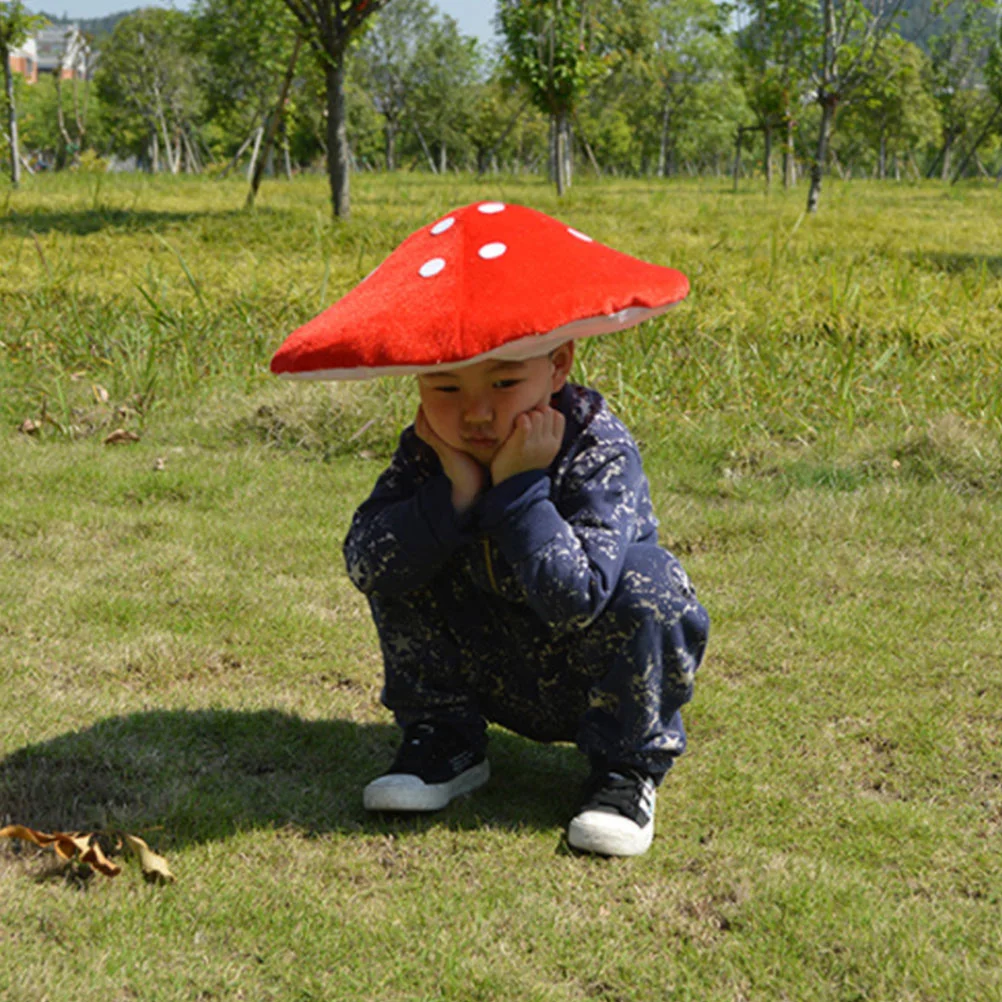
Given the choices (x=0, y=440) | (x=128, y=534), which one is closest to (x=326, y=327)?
(x=128, y=534)

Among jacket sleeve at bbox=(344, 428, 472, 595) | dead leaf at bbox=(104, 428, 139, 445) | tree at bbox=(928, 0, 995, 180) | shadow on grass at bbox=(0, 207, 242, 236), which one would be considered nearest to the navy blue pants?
jacket sleeve at bbox=(344, 428, 472, 595)

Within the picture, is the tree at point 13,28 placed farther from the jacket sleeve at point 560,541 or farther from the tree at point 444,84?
the tree at point 444,84

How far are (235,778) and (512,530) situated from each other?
2.94 ft

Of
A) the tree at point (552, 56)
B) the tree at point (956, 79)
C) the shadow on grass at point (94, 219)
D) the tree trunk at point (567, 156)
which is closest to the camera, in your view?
the shadow on grass at point (94, 219)

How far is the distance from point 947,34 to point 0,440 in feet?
196

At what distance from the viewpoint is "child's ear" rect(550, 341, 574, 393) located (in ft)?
7.43

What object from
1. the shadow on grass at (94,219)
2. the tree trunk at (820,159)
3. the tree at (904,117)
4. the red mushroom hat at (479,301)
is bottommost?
the red mushroom hat at (479,301)

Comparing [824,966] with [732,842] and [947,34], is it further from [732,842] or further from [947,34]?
[947,34]

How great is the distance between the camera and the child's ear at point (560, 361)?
7.43ft

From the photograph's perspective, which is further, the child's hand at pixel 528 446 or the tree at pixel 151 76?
the tree at pixel 151 76

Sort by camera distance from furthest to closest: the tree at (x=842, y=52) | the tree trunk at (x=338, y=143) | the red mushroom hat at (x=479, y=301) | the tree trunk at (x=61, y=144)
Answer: the tree trunk at (x=61, y=144)
the tree at (x=842, y=52)
the tree trunk at (x=338, y=143)
the red mushroom hat at (x=479, y=301)

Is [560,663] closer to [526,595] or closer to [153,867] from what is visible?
[526,595]

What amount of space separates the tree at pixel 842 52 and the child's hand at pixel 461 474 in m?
14.4

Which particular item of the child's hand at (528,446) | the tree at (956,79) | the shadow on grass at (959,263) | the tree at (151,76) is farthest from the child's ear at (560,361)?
the tree at (956,79)
